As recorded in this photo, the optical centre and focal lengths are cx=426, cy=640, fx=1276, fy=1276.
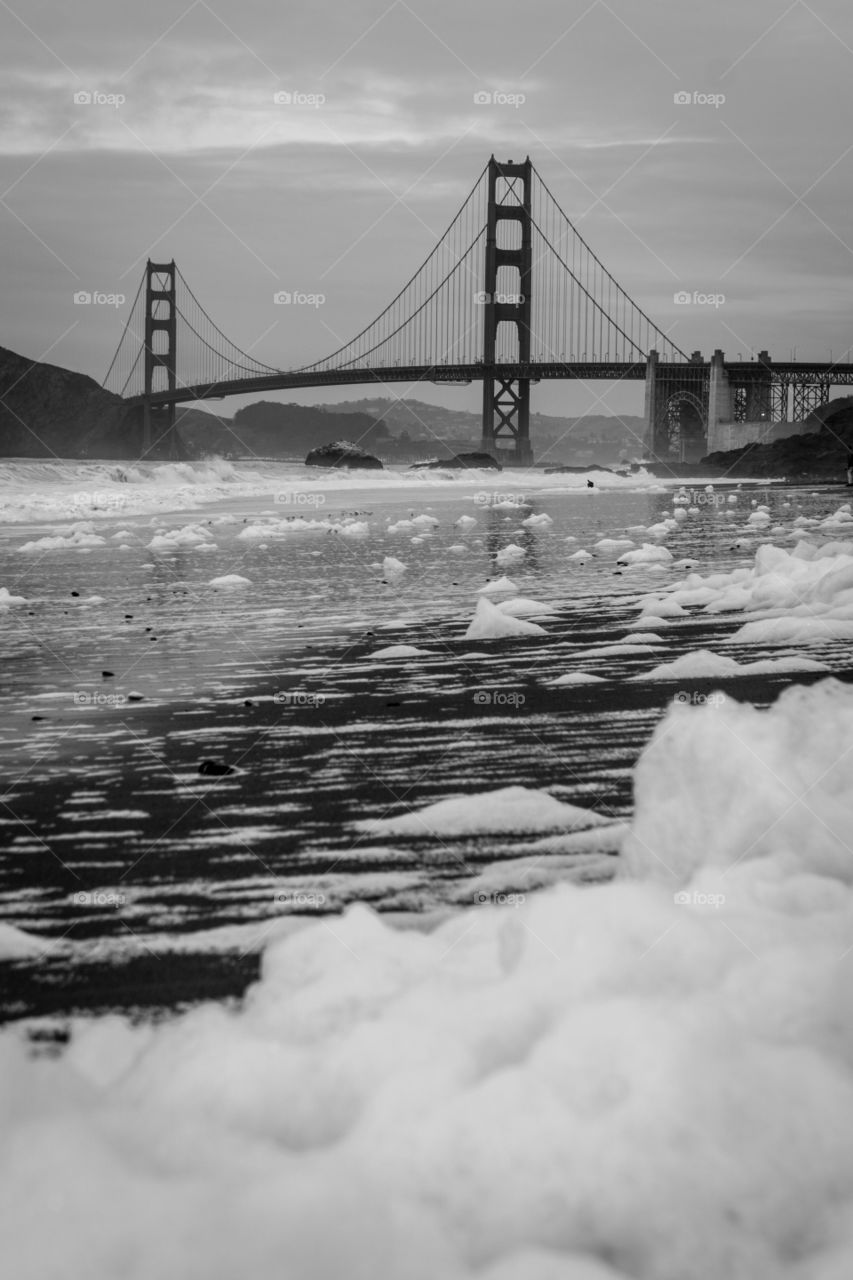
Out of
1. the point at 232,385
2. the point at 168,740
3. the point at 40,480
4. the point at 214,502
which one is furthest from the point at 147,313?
the point at 168,740

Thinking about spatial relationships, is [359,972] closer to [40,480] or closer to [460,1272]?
[460,1272]

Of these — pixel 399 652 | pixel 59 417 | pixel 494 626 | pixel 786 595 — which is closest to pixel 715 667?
pixel 399 652

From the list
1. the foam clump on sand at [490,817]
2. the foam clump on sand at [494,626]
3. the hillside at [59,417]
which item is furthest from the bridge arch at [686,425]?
the foam clump on sand at [490,817]

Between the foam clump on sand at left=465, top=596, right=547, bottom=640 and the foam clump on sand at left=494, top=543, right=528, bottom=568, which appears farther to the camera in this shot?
the foam clump on sand at left=494, top=543, right=528, bottom=568

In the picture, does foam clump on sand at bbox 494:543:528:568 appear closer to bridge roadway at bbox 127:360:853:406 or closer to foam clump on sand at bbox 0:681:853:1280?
foam clump on sand at bbox 0:681:853:1280

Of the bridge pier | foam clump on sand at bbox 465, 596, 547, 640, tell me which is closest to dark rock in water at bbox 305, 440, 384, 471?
the bridge pier

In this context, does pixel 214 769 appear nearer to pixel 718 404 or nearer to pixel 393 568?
pixel 393 568
